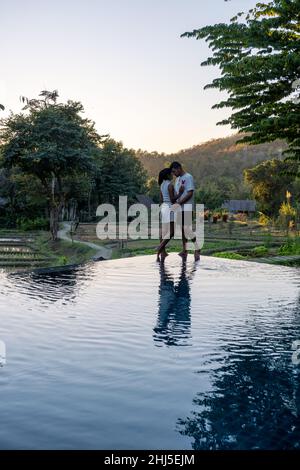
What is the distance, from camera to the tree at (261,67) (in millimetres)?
8562

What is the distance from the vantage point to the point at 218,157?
441 ft

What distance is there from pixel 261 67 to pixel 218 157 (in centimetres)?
12871

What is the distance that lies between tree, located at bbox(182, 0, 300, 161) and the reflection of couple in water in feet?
11.5

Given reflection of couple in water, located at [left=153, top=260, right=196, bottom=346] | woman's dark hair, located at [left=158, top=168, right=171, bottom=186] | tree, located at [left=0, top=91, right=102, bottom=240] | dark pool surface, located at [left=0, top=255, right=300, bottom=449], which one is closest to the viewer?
dark pool surface, located at [left=0, top=255, right=300, bottom=449]

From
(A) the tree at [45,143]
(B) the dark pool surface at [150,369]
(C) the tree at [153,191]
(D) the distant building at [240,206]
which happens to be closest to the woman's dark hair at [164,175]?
(B) the dark pool surface at [150,369]

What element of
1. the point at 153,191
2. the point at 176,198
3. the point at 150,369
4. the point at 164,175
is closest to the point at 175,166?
the point at 164,175

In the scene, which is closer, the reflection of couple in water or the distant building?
the reflection of couple in water

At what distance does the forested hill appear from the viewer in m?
113

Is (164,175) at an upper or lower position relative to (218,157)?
lower

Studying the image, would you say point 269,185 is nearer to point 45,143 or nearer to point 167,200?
point 45,143

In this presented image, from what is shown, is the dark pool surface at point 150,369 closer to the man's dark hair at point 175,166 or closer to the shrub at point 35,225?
the man's dark hair at point 175,166

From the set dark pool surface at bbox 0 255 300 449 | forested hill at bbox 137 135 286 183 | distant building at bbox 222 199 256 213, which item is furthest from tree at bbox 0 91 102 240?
forested hill at bbox 137 135 286 183

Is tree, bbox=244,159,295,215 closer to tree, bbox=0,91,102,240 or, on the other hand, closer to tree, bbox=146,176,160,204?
tree, bbox=146,176,160,204

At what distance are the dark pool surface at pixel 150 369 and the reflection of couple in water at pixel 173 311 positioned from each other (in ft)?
0.05
